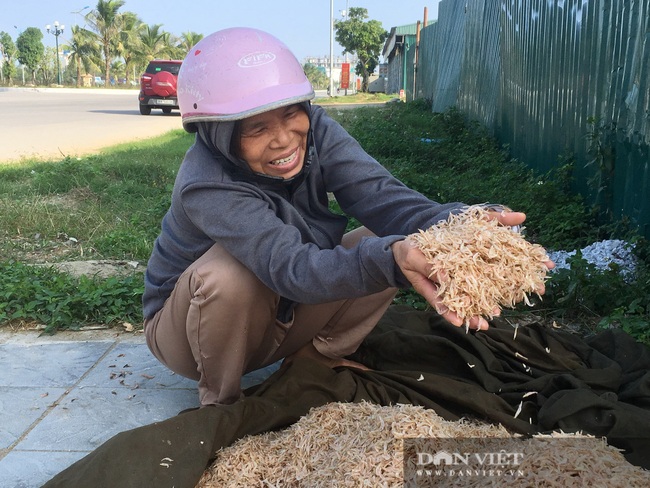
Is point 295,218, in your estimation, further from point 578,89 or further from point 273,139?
point 578,89

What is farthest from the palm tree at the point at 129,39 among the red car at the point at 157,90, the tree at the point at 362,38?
the red car at the point at 157,90

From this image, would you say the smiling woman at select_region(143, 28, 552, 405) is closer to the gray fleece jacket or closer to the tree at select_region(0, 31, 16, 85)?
the gray fleece jacket

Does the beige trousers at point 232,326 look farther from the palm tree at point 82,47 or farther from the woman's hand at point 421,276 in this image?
the palm tree at point 82,47

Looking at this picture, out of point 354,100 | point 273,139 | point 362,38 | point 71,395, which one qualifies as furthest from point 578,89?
point 362,38

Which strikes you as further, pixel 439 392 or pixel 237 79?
pixel 439 392

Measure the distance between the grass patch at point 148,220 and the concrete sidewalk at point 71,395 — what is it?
279 millimetres

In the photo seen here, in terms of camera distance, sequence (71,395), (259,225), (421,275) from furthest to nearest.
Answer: (71,395), (259,225), (421,275)

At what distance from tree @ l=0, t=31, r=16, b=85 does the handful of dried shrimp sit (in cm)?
6354

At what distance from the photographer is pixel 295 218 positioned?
8.39ft

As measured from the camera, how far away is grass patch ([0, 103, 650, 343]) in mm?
3754

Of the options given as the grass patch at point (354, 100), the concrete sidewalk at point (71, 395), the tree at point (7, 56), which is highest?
the tree at point (7, 56)

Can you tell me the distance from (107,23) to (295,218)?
6452 cm

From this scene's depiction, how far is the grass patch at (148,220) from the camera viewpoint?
375cm

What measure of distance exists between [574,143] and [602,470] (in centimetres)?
444
